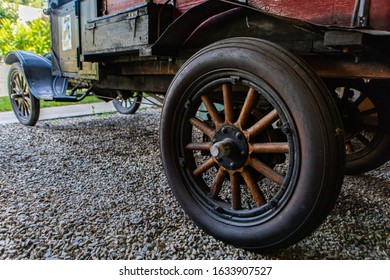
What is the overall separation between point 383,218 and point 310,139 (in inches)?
38.6

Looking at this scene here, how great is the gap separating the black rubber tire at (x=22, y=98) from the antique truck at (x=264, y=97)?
2.22m

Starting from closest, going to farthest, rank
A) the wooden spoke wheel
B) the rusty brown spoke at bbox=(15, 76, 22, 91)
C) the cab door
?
the wooden spoke wheel → the cab door → the rusty brown spoke at bbox=(15, 76, 22, 91)

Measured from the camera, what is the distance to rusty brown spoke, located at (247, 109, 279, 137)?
122cm

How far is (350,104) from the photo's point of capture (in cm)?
209

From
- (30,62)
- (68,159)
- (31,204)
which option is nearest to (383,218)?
(31,204)

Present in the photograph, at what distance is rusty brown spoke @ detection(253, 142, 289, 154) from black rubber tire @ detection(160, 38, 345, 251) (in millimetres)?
41

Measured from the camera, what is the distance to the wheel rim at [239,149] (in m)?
1.17

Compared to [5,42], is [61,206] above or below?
below

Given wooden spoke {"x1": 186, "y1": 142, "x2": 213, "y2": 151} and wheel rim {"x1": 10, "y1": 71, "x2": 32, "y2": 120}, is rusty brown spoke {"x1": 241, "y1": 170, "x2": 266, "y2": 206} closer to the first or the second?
Result: wooden spoke {"x1": 186, "y1": 142, "x2": 213, "y2": 151}

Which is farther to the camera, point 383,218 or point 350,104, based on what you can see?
point 350,104

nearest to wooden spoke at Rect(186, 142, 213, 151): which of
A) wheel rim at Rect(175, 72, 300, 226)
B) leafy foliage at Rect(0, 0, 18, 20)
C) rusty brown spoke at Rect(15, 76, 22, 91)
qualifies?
wheel rim at Rect(175, 72, 300, 226)

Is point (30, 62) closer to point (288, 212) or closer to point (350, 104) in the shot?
point (350, 104)

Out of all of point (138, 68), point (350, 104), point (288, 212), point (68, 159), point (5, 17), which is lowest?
point (68, 159)

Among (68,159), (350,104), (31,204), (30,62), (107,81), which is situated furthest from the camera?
(30,62)
